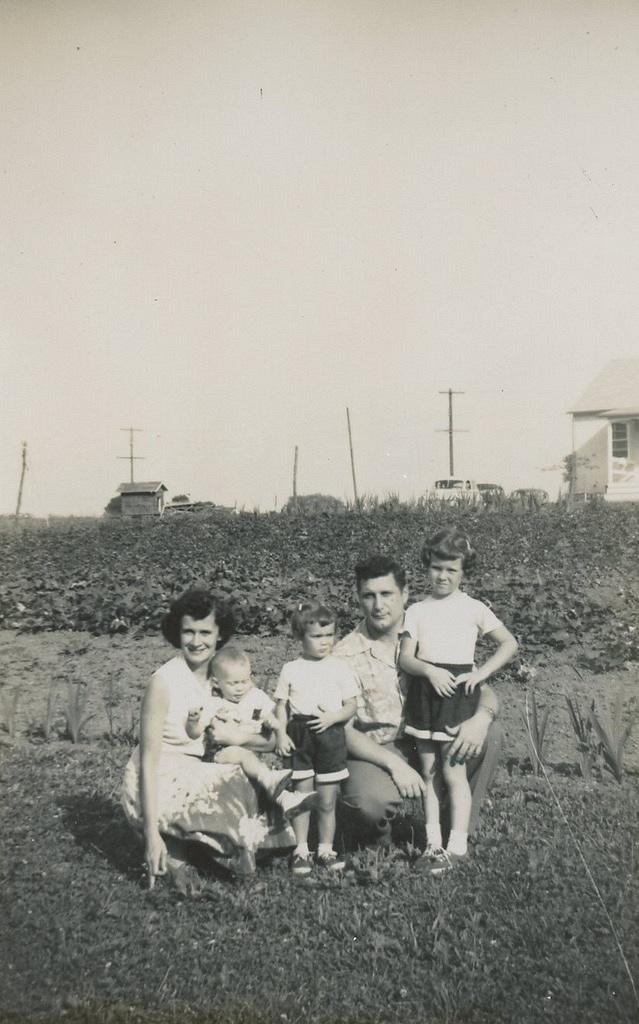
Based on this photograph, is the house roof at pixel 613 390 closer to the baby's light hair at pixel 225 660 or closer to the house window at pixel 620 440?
the house window at pixel 620 440

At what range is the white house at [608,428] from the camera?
15.2 metres

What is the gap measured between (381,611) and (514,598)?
3793 mm

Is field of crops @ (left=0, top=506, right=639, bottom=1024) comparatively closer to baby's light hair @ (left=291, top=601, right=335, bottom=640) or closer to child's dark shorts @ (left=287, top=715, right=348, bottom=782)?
child's dark shorts @ (left=287, top=715, right=348, bottom=782)

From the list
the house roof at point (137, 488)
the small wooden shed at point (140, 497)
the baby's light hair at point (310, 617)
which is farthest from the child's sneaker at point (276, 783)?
the house roof at point (137, 488)

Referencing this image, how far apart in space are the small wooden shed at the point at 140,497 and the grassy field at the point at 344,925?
31.5ft

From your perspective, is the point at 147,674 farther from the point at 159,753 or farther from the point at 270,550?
the point at 270,550

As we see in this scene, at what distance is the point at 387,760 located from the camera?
328cm

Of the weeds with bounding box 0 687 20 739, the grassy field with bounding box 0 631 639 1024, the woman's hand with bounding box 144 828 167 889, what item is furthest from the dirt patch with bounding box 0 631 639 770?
the woman's hand with bounding box 144 828 167 889

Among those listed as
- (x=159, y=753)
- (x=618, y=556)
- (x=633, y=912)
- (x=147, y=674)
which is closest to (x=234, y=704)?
(x=159, y=753)

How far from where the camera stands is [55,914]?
280 cm

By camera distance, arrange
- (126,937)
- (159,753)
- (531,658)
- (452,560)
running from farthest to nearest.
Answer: (531,658) → (452,560) → (159,753) → (126,937)

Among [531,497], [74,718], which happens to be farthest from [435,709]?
[531,497]

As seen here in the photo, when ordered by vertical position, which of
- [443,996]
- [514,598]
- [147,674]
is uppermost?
[514,598]

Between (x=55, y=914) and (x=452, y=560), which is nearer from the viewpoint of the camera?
(x=55, y=914)
